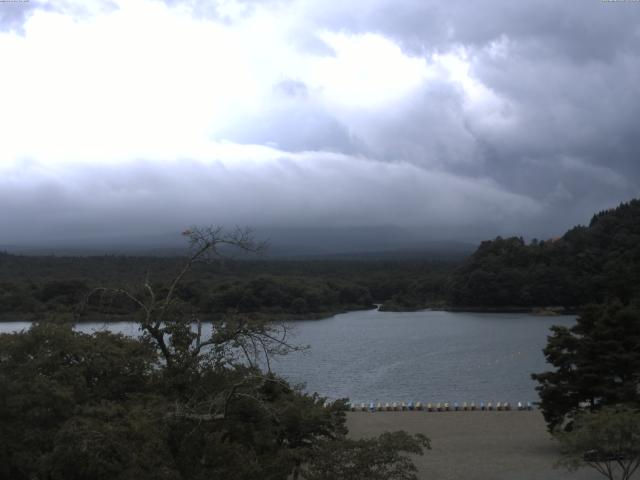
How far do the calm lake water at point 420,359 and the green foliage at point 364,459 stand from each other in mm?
13371

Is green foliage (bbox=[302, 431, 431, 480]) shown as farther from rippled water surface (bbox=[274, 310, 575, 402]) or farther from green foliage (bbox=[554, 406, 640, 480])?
rippled water surface (bbox=[274, 310, 575, 402])

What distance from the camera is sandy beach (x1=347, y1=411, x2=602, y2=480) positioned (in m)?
18.1

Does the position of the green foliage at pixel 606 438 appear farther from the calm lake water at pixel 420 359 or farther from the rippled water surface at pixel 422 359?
the rippled water surface at pixel 422 359

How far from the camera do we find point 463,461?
64.3 feet

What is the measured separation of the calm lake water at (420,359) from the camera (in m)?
35.9

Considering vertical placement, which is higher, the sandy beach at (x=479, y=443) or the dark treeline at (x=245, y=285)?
the dark treeline at (x=245, y=285)

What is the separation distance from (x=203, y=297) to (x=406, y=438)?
5371cm

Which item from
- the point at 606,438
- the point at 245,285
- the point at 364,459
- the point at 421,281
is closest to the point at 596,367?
the point at 606,438

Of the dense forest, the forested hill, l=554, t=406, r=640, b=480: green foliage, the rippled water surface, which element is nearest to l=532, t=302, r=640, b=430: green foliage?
l=554, t=406, r=640, b=480: green foliage

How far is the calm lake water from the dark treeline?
12.4 feet

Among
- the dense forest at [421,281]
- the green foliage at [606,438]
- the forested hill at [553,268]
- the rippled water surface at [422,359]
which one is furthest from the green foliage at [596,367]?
the forested hill at [553,268]

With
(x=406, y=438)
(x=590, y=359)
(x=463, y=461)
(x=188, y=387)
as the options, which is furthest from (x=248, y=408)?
(x=590, y=359)

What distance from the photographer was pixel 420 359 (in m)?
46.9

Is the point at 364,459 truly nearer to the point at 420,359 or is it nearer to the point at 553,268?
the point at 420,359
